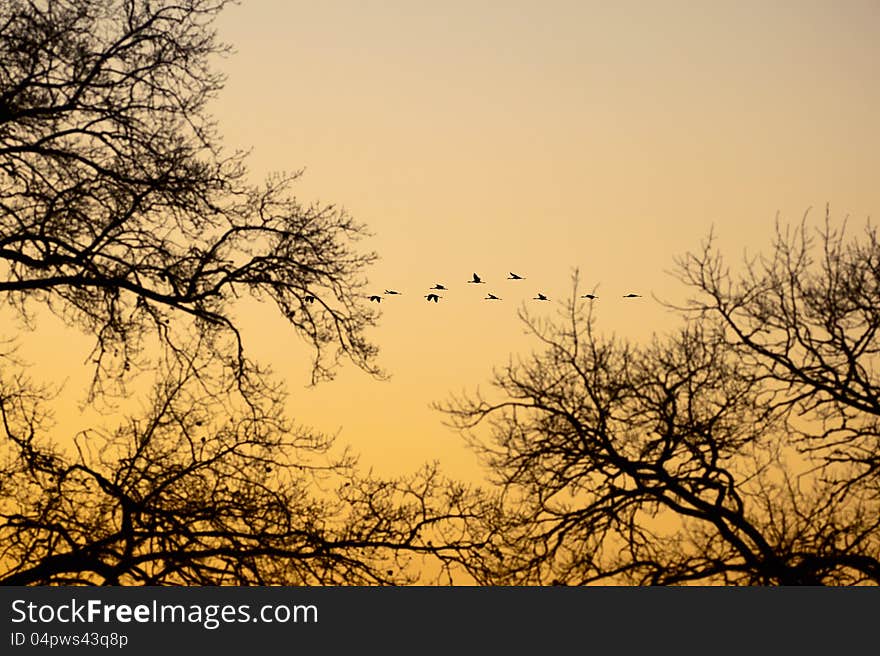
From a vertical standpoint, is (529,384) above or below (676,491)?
above

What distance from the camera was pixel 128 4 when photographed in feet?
45.5

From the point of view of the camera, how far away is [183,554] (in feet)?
41.7

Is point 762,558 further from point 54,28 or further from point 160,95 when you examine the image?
point 54,28

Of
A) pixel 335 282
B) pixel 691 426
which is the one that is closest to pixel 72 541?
pixel 335 282

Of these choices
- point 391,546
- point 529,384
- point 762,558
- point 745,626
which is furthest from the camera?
point 529,384

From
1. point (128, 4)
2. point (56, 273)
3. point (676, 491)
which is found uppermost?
point (128, 4)

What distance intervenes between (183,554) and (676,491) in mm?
5926

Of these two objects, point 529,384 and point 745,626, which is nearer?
point 745,626

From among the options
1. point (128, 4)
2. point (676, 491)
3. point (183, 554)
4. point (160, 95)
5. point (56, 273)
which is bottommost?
point (183, 554)

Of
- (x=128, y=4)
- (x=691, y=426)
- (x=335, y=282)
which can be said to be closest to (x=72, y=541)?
(x=335, y=282)

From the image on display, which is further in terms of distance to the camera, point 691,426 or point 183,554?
point 691,426

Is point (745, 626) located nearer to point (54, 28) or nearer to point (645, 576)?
point (645, 576)

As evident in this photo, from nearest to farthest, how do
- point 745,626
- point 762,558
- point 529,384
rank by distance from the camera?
point 745,626 → point 762,558 → point 529,384

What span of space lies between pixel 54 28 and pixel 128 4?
0.94 metres
